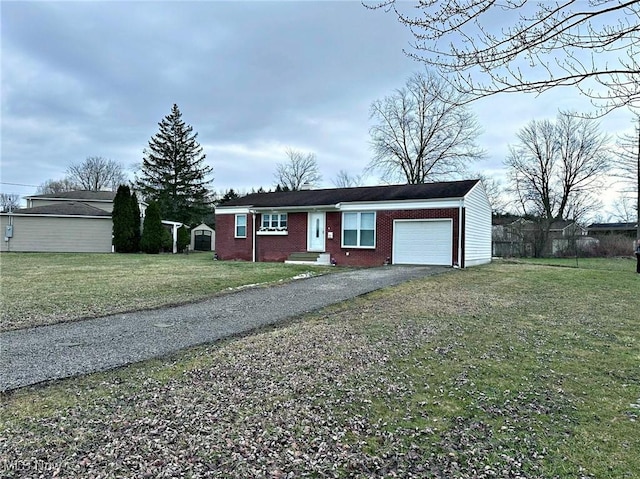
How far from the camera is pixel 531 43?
3.67 metres

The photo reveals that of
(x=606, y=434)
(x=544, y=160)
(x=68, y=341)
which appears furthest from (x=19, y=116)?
(x=544, y=160)

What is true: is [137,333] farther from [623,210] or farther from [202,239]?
[623,210]

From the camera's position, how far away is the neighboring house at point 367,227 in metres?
16.1

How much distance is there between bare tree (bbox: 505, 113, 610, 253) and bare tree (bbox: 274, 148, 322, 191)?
22158 mm

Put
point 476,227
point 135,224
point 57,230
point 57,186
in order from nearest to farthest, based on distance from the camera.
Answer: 1. point 476,227
2. point 57,230
3. point 135,224
4. point 57,186

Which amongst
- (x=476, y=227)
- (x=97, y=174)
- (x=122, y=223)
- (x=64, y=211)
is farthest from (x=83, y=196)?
(x=476, y=227)

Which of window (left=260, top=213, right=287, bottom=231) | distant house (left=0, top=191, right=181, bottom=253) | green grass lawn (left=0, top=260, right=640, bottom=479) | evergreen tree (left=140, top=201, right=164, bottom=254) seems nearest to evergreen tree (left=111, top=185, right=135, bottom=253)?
evergreen tree (left=140, top=201, right=164, bottom=254)

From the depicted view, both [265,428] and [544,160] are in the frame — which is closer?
[265,428]

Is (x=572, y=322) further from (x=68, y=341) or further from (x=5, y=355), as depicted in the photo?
(x=5, y=355)

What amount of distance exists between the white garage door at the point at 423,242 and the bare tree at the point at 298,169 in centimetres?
3415

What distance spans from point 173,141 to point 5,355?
42.5 meters

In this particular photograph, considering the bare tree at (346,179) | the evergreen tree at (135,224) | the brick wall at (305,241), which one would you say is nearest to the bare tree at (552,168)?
the bare tree at (346,179)

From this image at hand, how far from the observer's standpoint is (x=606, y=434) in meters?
2.97

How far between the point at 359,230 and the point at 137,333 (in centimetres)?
1277
